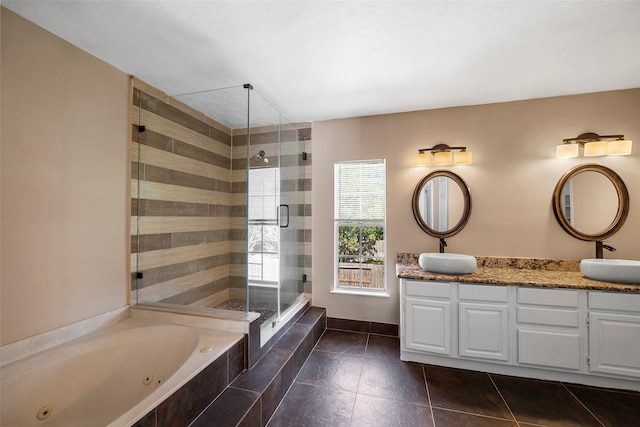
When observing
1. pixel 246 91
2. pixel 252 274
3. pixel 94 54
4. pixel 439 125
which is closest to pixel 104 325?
pixel 252 274

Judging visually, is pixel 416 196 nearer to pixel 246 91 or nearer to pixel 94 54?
pixel 246 91

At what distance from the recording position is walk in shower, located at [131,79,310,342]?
2258 millimetres

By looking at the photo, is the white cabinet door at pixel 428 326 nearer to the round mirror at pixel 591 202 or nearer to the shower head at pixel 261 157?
the round mirror at pixel 591 202

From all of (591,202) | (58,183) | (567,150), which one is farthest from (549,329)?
(58,183)

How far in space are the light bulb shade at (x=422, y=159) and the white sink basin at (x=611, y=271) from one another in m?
1.57

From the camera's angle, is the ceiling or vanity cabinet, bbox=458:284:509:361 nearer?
the ceiling

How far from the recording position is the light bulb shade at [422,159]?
2760 mm

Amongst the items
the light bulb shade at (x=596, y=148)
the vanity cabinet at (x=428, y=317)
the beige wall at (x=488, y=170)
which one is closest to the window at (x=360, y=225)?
the beige wall at (x=488, y=170)

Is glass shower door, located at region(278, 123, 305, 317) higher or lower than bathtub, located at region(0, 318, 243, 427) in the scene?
Answer: higher

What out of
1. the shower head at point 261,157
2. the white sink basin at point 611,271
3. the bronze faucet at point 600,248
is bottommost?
the white sink basin at point 611,271

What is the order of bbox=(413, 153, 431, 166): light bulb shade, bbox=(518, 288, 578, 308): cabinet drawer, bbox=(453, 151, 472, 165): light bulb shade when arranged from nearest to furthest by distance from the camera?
bbox=(518, 288, 578, 308): cabinet drawer < bbox=(453, 151, 472, 165): light bulb shade < bbox=(413, 153, 431, 166): light bulb shade

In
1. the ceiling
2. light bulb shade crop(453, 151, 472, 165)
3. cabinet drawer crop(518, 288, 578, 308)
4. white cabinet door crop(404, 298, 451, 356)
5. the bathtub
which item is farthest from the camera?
light bulb shade crop(453, 151, 472, 165)

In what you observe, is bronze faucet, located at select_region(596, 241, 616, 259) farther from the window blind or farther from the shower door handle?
the shower door handle

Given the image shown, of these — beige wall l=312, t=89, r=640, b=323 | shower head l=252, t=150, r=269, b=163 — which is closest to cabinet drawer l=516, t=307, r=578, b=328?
beige wall l=312, t=89, r=640, b=323
